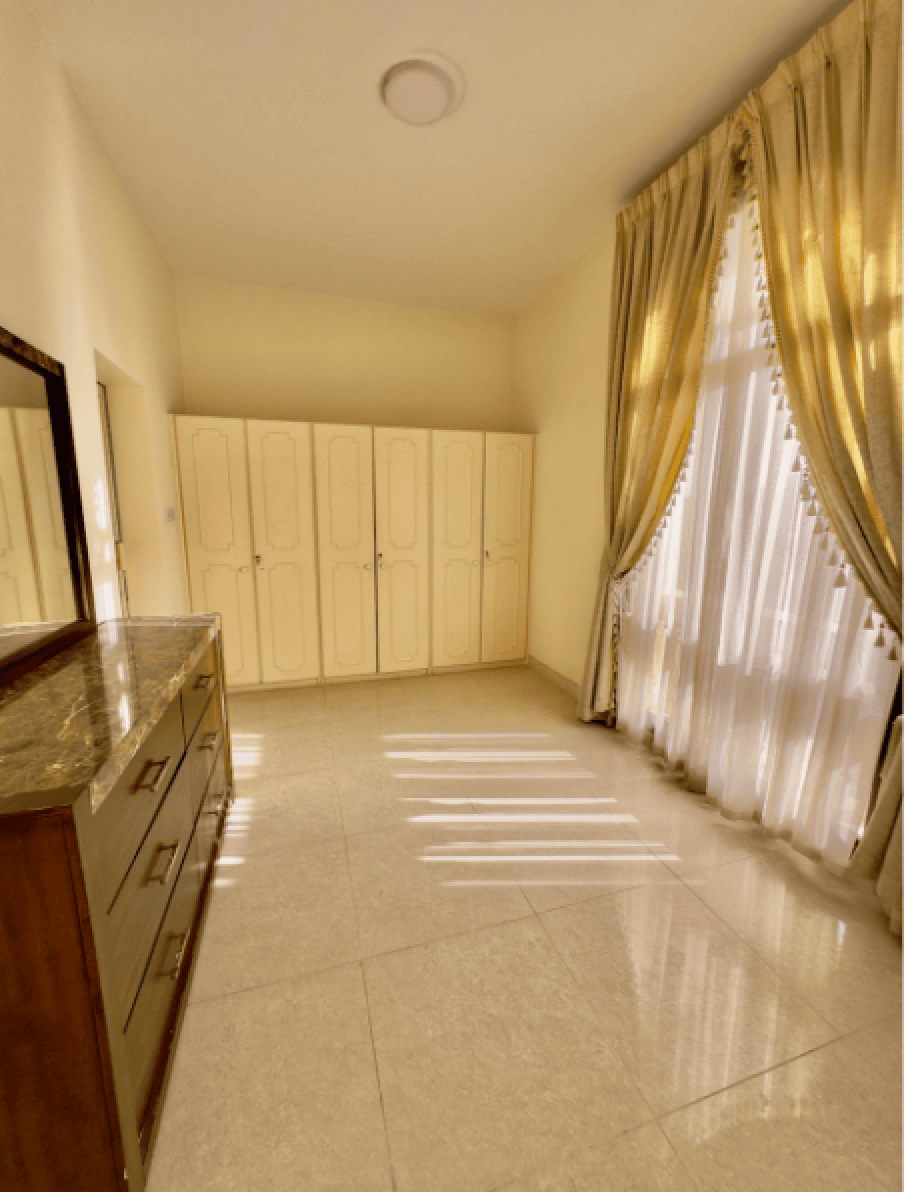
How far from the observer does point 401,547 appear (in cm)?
390

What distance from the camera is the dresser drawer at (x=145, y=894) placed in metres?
0.96

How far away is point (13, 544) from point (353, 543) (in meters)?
2.46

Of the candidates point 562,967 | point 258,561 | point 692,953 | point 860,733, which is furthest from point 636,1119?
point 258,561

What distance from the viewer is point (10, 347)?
1396mm

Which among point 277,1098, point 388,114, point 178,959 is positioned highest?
point 388,114

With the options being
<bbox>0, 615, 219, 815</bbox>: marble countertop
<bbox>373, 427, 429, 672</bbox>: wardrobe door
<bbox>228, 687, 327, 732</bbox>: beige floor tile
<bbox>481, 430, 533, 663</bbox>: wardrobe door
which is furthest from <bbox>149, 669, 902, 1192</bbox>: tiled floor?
<bbox>481, 430, 533, 663</bbox>: wardrobe door

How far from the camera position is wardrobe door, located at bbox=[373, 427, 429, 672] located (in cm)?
375

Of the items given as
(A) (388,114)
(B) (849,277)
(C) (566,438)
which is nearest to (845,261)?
(B) (849,277)

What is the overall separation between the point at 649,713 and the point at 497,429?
2839 millimetres

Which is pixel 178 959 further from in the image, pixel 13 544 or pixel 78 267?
pixel 78 267

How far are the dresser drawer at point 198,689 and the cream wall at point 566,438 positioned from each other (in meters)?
2.35

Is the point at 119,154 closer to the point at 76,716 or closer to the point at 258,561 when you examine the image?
the point at 258,561

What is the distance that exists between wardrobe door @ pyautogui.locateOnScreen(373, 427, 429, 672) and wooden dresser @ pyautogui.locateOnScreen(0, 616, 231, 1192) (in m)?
2.60

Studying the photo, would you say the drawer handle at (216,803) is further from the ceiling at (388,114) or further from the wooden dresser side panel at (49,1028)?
the ceiling at (388,114)
